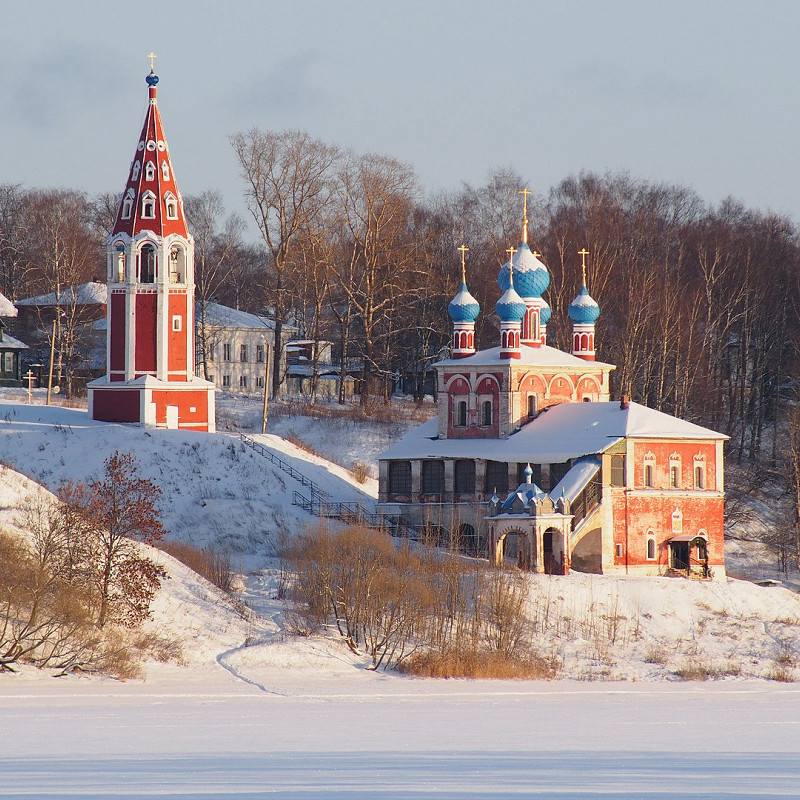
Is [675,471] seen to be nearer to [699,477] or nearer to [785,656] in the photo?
[699,477]

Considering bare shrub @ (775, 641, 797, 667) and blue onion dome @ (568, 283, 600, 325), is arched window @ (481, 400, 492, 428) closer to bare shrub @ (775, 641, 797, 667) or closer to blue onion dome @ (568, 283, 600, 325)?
blue onion dome @ (568, 283, 600, 325)

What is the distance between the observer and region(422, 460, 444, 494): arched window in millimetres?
47469

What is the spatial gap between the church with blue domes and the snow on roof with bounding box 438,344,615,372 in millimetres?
49

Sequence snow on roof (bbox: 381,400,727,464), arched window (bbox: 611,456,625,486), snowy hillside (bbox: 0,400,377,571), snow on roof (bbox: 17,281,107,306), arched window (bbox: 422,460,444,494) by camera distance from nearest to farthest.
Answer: arched window (bbox: 611,456,625,486) → snow on roof (bbox: 381,400,727,464) → snowy hillside (bbox: 0,400,377,571) → arched window (bbox: 422,460,444,494) → snow on roof (bbox: 17,281,107,306)

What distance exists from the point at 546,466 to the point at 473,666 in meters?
11.2

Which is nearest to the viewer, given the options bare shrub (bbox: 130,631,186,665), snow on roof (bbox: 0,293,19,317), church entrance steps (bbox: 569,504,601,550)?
bare shrub (bbox: 130,631,186,665)

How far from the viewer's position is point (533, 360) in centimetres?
4803

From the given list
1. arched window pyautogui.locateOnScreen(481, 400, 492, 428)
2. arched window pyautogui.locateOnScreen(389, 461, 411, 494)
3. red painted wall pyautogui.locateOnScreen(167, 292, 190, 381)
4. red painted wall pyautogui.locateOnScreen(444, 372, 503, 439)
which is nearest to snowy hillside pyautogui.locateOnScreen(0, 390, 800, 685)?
arched window pyautogui.locateOnScreen(389, 461, 411, 494)

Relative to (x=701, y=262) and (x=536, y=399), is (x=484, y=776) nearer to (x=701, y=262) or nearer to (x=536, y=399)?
(x=536, y=399)

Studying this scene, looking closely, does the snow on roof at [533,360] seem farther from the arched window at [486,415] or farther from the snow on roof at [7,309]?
the snow on roof at [7,309]

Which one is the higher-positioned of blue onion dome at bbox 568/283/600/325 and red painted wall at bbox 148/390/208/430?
blue onion dome at bbox 568/283/600/325

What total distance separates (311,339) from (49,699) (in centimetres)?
4887

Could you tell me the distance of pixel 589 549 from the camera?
43.1 m

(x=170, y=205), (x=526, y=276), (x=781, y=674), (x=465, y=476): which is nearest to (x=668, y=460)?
(x=465, y=476)
